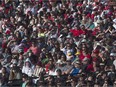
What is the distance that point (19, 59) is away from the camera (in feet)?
73.5

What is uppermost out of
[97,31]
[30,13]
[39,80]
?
[30,13]

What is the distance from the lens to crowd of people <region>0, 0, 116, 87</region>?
19953 millimetres

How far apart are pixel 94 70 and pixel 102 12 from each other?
554 centimetres

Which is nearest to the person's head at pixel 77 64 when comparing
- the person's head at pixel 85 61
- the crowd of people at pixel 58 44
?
the crowd of people at pixel 58 44

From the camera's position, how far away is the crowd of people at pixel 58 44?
786 inches

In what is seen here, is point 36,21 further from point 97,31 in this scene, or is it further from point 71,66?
point 71,66

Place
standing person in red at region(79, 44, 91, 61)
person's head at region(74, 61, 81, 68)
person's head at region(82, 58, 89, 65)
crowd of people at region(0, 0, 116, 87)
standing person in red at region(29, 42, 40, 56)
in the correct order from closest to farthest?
crowd of people at region(0, 0, 116, 87) < person's head at region(74, 61, 81, 68) < person's head at region(82, 58, 89, 65) < standing person in red at region(79, 44, 91, 61) < standing person in red at region(29, 42, 40, 56)

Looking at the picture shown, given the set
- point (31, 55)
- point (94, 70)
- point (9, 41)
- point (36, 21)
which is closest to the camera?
point (94, 70)

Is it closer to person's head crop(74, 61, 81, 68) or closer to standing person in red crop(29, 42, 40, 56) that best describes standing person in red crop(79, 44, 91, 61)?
person's head crop(74, 61, 81, 68)

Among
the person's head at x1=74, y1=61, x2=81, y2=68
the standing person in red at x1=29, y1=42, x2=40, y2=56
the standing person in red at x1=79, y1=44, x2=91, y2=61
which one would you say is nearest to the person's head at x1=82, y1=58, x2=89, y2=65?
the person's head at x1=74, y1=61, x2=81, y2=68

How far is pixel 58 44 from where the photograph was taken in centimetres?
2283

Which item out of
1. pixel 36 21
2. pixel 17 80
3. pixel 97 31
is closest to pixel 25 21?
pixel 36 21

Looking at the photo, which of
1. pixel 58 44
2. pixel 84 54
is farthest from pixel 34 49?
pixel 84 54

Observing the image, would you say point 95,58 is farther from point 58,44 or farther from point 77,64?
point 58,44
